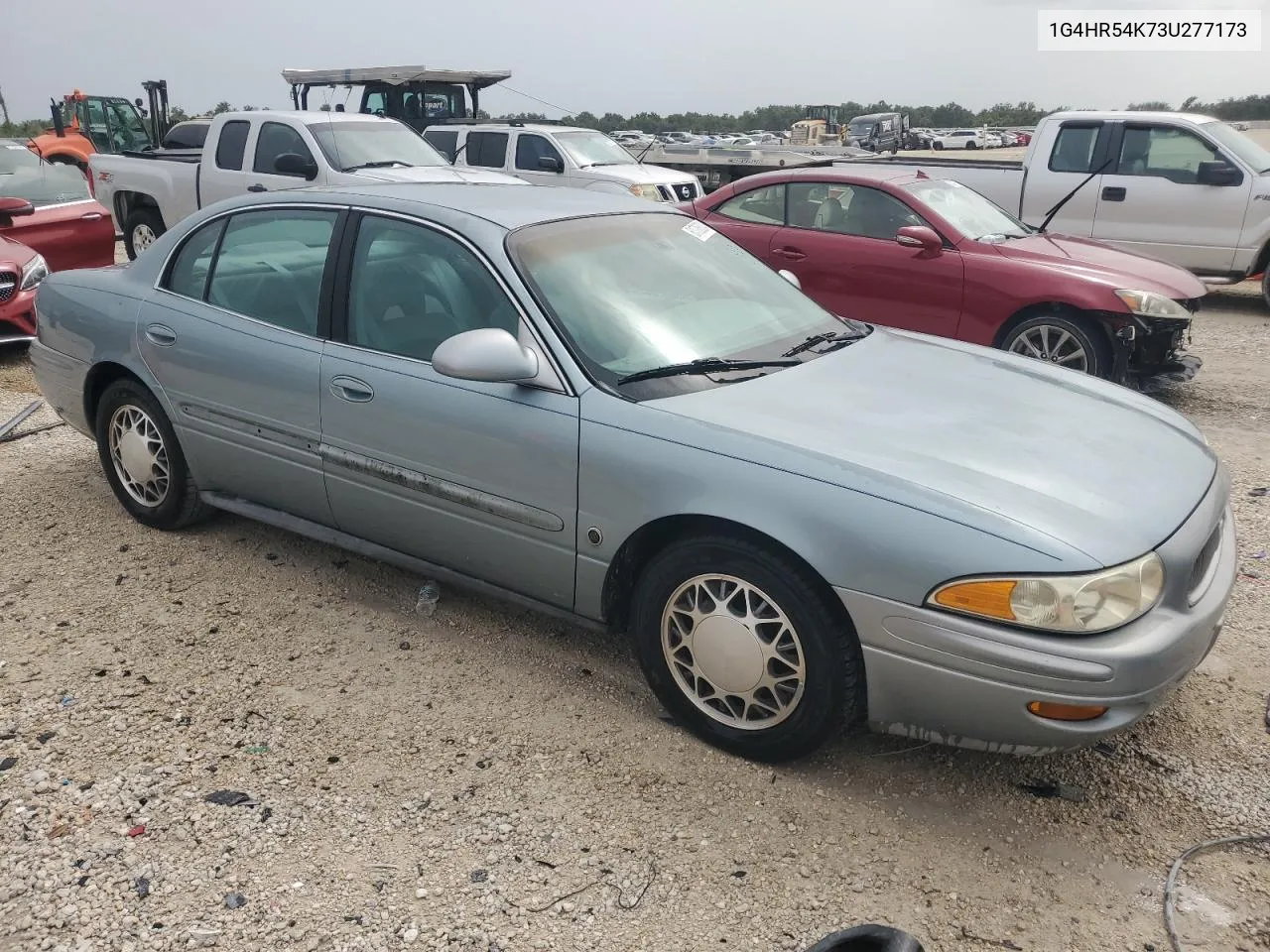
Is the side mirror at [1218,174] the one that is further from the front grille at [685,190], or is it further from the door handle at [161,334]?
the door handle at [161,334]

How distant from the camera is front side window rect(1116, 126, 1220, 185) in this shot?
397 inches

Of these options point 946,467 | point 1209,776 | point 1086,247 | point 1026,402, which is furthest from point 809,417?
point 1086,247

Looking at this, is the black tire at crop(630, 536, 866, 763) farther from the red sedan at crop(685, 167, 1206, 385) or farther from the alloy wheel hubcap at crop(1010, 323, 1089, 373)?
the alloy wheel hubcap at crop(1010, 323, 1089, 373)

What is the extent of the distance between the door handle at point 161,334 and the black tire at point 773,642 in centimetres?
231

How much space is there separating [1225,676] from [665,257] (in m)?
2.40

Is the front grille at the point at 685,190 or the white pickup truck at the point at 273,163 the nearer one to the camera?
the white pickup truck at the point at 273,163

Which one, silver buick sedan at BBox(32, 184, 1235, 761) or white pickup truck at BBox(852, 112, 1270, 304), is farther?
white pickup truck at BBox(852, 112, 1270, 304)

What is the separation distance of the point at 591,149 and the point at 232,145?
523 centimetres

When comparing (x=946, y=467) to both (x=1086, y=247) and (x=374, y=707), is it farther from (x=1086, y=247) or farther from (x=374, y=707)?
(x=1086, y=247)

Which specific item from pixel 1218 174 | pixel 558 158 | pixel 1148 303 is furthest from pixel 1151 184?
pixel 558 158

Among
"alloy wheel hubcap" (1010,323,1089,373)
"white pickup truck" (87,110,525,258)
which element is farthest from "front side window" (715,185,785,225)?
"white pickup truck" (87,110,525,258)

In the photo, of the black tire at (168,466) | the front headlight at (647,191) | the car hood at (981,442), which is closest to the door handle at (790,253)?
the car hood at (981,442)

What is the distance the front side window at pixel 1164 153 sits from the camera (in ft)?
33.1

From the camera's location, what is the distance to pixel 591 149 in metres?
14.6
